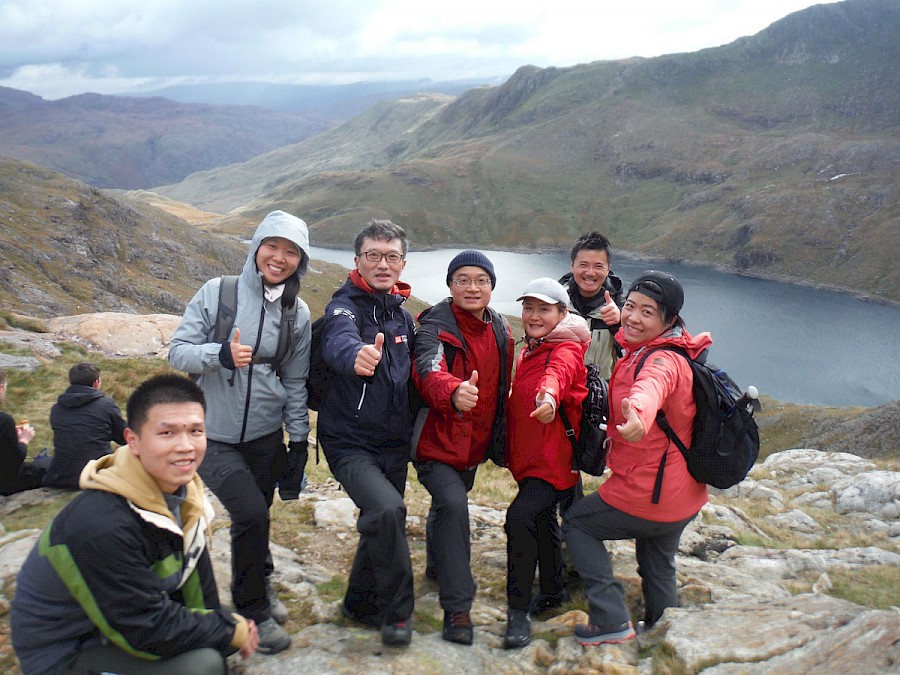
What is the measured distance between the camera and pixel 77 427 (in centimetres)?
1020

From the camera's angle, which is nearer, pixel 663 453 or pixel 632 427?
pixel 632 427

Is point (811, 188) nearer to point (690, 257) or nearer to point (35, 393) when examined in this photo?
point (690, 257)

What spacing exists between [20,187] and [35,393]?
71.3 m

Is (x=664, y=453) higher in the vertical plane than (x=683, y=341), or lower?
lower

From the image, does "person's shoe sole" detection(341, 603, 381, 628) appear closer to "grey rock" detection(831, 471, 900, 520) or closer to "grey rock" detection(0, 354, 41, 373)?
"grey rock" detection(831, 471, 900, 520)

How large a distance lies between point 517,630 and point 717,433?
2.94 m

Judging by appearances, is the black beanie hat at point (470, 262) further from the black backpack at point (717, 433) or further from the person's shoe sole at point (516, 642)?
the person's shoe sole at point (516, 642)

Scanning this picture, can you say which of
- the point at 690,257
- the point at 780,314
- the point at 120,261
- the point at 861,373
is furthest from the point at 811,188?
the point at 120,261

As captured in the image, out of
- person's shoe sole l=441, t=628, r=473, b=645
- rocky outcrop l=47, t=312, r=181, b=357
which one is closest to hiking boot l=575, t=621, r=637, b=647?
person's shoe sole l=441, t=628, r=473, b=645

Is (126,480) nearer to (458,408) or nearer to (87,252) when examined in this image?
(458,408)

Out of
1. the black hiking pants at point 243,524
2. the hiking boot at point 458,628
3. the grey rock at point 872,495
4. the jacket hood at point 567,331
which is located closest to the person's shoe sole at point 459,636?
the hiking boot at point 458,628

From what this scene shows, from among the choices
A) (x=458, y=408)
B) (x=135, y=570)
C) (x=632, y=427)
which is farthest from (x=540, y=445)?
(x=135, y=570)

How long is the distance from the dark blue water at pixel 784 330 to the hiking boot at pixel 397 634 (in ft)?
267

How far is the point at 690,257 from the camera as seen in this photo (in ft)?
593
